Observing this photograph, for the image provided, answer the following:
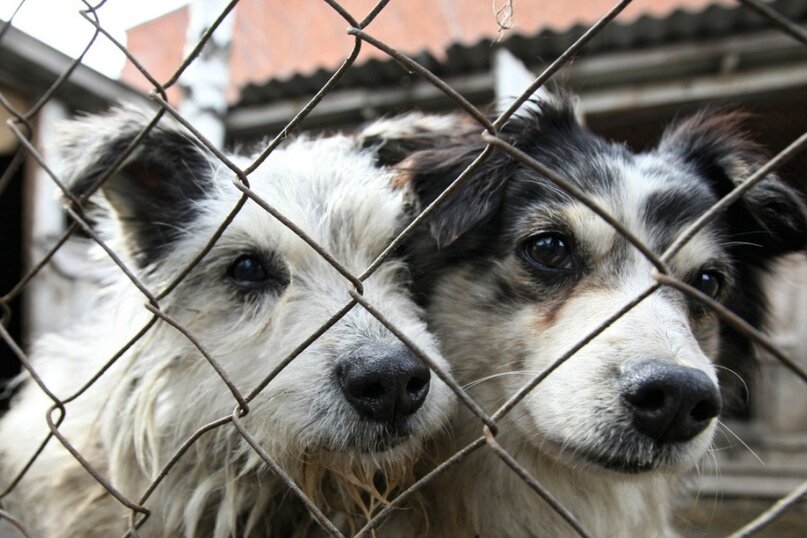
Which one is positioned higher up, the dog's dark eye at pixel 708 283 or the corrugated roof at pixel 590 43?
the corrugated roof at pixel 590 43

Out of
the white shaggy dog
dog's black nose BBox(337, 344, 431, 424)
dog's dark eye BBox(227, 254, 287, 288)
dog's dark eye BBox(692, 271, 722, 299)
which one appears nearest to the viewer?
dog's black nose BBox(337, 344, 431, 424)

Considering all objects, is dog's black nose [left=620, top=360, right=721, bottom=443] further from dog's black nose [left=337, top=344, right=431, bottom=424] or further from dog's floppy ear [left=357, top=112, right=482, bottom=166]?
dog's floppy ear [left=357, top=112, right=482, bottom=166]

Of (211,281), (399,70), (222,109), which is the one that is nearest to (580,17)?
(399,70)

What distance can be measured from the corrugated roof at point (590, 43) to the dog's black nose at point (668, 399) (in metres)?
3.04

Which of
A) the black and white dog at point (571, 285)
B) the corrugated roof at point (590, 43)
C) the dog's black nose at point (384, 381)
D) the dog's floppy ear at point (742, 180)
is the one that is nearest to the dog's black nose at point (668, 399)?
the black and white dog at point (571, 285)

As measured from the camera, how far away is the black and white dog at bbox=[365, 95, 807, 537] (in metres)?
1.72

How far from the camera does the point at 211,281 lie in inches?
92.7

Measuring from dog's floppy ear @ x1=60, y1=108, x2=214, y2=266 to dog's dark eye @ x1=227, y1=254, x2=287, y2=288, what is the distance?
30 cm

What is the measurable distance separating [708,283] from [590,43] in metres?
3.48

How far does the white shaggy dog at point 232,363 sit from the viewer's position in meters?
1.85

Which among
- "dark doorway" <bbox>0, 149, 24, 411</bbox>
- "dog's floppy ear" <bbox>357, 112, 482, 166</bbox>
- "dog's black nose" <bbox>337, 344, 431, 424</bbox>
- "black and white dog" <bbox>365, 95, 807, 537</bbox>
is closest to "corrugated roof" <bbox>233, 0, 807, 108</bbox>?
"dog's floppy ear" <bbox>357, 112, 482, 166</bbox>

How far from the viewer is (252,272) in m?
2.33

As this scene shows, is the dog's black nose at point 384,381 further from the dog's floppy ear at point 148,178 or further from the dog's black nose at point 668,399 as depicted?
the dog's floppy ear at point 148,178

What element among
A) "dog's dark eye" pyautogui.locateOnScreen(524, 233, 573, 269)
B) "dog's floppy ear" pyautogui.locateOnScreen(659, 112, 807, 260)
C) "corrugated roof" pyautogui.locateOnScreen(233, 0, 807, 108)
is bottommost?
"dog's dark eye" pyautogui.locateOnScreen(524, 233, 573, 269)
